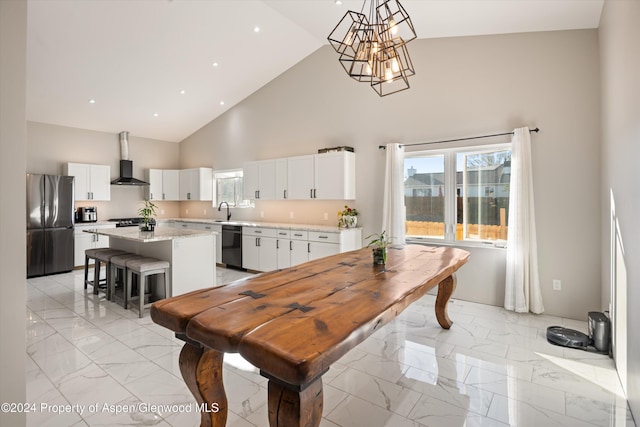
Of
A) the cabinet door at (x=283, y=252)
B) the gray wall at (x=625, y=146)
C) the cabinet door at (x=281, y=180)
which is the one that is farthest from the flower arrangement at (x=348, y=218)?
the gray wall at (x=625, y=146)

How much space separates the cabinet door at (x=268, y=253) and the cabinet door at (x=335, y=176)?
1164mm

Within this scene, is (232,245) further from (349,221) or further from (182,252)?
(349,221)

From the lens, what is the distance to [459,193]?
4.43m

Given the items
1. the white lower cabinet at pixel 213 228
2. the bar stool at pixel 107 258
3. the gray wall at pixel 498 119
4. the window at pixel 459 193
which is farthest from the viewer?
the white lower cabinet at pixel 213 228

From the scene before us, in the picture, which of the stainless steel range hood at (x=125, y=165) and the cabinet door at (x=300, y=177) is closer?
the cabinet door at (x=300, y=177)

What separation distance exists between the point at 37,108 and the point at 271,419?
23.1 feet

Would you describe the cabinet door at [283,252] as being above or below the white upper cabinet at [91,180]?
below

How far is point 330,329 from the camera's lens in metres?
1.31

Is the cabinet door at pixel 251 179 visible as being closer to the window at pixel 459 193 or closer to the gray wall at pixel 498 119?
the gray wall at pixel 498 119

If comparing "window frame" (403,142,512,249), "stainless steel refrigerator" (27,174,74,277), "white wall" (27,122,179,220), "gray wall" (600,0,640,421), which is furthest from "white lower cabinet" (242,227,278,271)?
"gray wall" (600,0,640,421)

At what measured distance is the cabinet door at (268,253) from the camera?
18.5 feet

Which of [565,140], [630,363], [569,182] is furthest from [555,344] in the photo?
[565,140]

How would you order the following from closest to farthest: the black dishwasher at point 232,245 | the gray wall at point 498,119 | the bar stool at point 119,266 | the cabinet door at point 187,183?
the gray wall at point 498,119 → the bar stool at point 119,266 → the black dishwasher at point 232,245 → the cabinet door at point 187,183

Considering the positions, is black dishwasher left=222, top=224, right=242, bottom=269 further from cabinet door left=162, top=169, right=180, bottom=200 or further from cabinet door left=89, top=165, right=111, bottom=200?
cabinet door left=89, top=165, right=111, bottom=200
